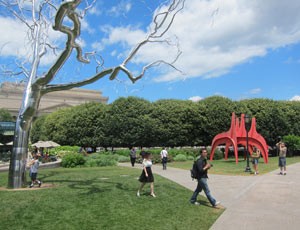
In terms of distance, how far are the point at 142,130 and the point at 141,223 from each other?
35.5m

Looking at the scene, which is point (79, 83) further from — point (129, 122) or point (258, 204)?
point (129, 122)

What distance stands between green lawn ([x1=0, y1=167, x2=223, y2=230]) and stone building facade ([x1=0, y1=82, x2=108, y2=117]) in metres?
81.9

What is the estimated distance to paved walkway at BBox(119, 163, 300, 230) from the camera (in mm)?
7672

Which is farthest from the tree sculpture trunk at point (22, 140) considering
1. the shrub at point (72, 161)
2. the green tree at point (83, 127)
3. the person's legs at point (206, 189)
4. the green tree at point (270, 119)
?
the green tree at point (270, 119)

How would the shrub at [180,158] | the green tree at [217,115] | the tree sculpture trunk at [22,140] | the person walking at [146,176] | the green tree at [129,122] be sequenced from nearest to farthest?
the person walking at [146,176]
the tree sculpture trunk at [22,140]
the shrub at [180,158]
the green tree at [217,115]
the green tree at [129,122]

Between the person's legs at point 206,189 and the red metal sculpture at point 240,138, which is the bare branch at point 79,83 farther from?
the red metal sculpture at point 240,138

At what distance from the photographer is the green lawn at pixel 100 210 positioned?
24.5 ft

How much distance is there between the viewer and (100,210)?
8.56 metres

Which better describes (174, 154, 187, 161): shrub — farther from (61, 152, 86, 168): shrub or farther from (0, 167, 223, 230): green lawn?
(0, 167, 223, 230): green lawn

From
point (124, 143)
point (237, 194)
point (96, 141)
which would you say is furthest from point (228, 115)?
point (237, 194)

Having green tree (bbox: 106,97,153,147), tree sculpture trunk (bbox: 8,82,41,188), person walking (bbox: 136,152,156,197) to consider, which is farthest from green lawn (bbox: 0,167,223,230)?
green tree (bbox: 106,97,153,147)

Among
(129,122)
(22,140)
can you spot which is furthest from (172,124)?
(22,140)

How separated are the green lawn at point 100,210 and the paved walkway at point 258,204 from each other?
1.87 ft

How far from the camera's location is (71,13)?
34.7ft
